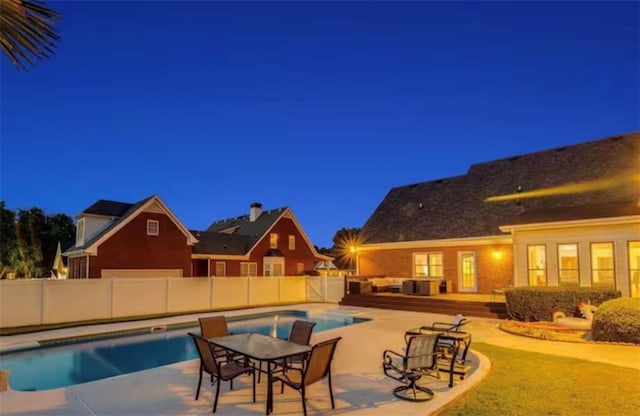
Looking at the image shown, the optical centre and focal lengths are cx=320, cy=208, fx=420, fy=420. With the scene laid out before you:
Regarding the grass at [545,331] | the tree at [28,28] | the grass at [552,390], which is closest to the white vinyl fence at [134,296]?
the grass at [545,331]

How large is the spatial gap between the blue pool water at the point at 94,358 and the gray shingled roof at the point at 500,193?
11.7 metres

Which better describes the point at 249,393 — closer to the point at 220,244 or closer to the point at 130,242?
the point at 130,242

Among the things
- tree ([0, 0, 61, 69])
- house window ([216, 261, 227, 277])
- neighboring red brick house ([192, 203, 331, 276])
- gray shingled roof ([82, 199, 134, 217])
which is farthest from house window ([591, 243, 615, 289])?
gray shingled roof ([82, 199, 134, 217])

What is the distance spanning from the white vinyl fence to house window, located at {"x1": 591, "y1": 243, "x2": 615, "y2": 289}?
12.4 meters

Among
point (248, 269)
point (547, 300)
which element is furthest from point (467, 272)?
point (248, 269)

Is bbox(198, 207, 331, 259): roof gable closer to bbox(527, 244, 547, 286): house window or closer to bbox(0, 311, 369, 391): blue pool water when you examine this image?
bbox(0, 311, 369, 391): blue pool water

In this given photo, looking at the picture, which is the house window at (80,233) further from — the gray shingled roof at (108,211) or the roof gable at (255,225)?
the roof gable at (255,225)

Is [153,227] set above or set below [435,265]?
above

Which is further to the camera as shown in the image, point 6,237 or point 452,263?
point 6,237

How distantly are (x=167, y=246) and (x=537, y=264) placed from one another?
19533 millimetres

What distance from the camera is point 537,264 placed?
17.3 meters

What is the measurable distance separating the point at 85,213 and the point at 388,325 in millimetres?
18726

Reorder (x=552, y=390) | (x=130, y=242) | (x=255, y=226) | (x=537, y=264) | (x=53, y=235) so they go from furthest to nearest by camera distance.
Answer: (x=53, y=235) → (x=255, y=226) → (x=130, y=242) → (x=537, y=264) → (x=552, y=390)

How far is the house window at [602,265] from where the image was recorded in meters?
15.6
